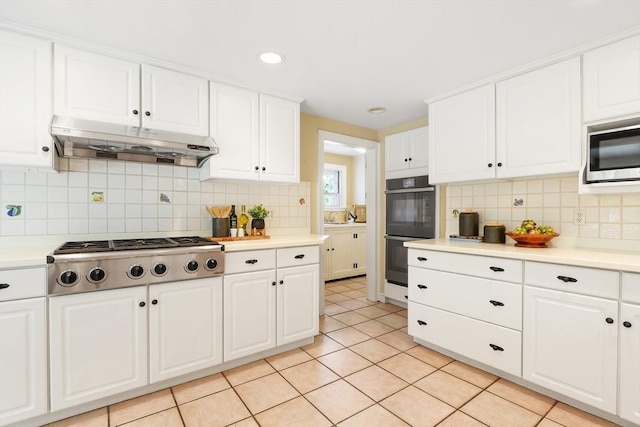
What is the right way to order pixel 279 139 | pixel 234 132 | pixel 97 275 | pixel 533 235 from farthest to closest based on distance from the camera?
pixel 279 139
pixel 234 132
pixel 533 235
pixel 97 275

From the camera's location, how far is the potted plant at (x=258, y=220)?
9.09 ft

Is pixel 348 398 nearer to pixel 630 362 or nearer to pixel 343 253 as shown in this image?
pixel 630 362

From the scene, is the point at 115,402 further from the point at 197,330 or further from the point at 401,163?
the point at 401,163

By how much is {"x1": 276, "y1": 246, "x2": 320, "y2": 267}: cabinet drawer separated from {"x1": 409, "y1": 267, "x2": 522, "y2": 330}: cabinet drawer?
0.86 metres

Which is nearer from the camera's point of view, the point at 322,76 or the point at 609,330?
the point at 609,330

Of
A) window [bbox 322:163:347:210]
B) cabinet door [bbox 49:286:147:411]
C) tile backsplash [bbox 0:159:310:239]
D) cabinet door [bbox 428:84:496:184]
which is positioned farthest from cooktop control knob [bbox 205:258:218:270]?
window [bbox 322:163:347:210]

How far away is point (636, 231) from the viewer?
2.03 meters

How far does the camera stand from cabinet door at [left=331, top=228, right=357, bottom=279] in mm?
4871

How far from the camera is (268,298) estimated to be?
A: 2383mm

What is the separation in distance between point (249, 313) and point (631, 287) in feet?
7.56

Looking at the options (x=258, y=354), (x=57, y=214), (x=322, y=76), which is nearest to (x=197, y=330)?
(x=258, y=354)

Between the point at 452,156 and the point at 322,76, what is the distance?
133cm

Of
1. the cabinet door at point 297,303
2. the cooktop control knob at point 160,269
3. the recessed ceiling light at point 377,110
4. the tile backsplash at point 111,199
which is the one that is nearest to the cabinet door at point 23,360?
the cooktop control knob at point 160,269

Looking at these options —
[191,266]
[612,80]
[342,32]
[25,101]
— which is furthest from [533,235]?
[25,101]
